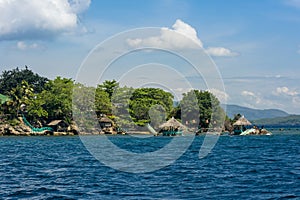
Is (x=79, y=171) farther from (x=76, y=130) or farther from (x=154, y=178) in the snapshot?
(x=76, y=130)

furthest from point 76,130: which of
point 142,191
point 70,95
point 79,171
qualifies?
point 142,191

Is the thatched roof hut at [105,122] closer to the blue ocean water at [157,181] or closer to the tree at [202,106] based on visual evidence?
the tree at [202,106]

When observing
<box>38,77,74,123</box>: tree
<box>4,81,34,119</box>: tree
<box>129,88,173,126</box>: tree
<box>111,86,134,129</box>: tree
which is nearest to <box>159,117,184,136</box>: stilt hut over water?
<box>129,88,173,126</box>: tree

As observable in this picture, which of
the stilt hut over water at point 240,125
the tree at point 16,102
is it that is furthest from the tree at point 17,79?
the stilt hut over water at point 240,125

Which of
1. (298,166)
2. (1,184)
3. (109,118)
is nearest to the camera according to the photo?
(1,184)

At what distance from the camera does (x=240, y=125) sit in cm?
7825

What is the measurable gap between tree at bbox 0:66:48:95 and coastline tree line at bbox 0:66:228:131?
506mm

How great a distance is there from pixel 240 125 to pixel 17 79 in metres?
Answer: 46.0

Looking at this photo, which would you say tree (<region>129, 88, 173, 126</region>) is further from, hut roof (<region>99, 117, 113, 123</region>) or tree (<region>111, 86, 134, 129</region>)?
hut roof (<region>99, 117, 113, 123</region>)

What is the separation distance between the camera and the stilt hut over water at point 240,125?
76.7 metres

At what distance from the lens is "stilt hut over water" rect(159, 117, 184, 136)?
6956cm

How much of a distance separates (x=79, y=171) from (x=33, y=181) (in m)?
3.47

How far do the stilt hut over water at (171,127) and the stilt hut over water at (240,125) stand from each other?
10.3m

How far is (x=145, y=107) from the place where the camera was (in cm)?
8356
